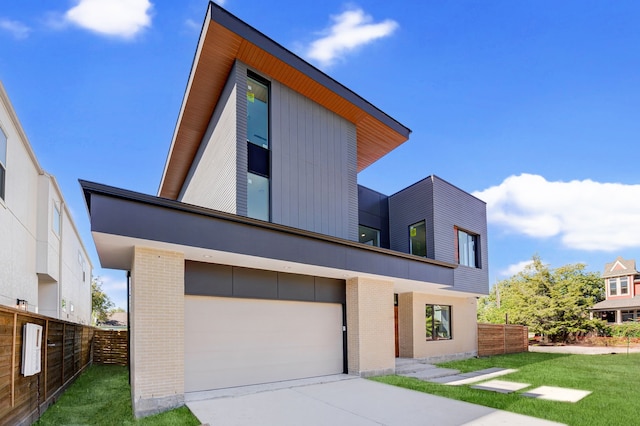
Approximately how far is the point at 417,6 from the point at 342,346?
1166 centimetres

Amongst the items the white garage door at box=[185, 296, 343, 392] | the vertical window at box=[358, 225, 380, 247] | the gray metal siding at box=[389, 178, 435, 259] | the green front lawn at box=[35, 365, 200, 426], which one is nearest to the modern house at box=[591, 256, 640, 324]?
the gray metal siding at box=[389, 178, 435, 259]

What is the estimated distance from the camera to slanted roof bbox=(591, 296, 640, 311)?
3391cm

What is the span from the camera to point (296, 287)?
10453 mm

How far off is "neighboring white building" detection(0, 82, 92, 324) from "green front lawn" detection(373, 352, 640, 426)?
36.4 feet

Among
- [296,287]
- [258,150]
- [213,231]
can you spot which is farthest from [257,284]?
[258,150]

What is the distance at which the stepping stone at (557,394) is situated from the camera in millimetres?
9086

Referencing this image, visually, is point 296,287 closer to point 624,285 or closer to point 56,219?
point 56,219

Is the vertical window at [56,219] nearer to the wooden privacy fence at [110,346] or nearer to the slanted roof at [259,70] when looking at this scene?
the wooden privacy fence at [110,346]

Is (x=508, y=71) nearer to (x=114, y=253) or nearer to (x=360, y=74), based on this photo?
(x=360, y=74)

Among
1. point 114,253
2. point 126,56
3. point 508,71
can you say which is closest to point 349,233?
point 114,253

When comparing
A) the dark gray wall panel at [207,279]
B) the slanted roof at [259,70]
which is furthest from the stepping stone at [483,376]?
the slanted roof at [259,70]

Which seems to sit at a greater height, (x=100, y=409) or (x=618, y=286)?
(x=100, y=409)

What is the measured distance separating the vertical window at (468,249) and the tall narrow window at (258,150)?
10.4 m

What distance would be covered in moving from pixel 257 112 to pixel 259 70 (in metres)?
1.27
